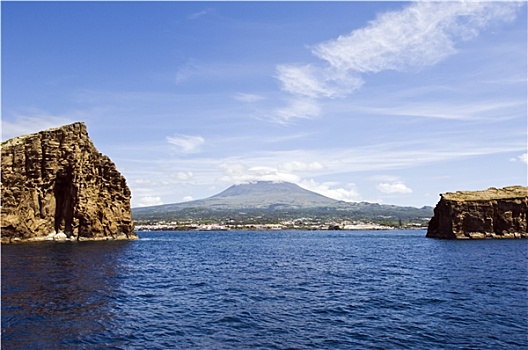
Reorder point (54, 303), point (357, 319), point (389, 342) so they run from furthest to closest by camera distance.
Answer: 1. point (54, 303)
2. point (357, 319)
3. point (389, 342)

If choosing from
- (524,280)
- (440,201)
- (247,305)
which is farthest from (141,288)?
(440,201)

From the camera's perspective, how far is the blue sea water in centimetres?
2520

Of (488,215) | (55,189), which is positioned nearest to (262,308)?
(55,189)

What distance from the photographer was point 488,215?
447 ft

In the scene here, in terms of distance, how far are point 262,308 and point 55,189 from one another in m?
98.0

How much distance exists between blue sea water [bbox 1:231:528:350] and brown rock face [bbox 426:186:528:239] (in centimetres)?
8442

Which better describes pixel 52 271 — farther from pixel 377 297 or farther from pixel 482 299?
pixel 482 299

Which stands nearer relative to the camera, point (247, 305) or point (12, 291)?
point (247, 305)

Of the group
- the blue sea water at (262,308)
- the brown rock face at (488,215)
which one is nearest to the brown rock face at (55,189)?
the blue sea water at (262,308)

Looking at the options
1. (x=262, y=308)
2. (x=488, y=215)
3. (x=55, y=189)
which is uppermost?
(x=55, y=189)

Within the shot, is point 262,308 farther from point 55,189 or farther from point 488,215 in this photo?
point 488,215

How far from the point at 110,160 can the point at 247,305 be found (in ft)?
332

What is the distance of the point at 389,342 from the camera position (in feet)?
81.2

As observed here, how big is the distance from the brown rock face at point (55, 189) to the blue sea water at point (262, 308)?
174 feet
